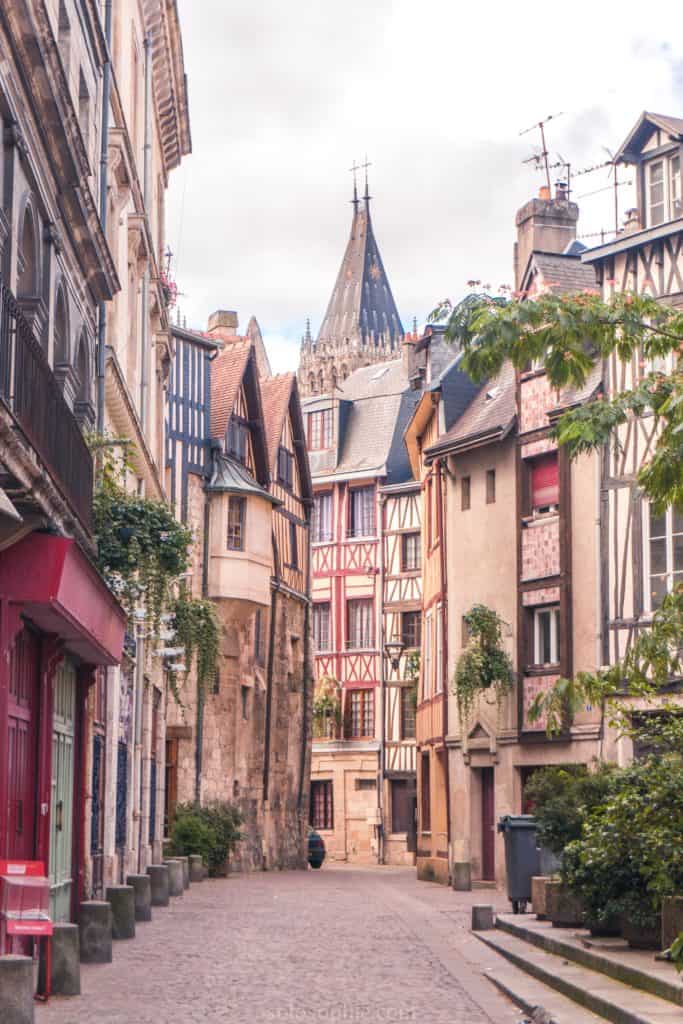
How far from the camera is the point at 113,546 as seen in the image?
15.1 meters

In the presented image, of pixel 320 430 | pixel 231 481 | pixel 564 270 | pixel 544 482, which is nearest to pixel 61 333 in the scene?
pixel 544 482

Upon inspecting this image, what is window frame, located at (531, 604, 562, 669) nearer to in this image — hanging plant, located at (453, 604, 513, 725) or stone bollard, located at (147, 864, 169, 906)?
hanging plant, located at (453, 604, 513, 725)

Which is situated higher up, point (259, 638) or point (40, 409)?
point (259, 638)

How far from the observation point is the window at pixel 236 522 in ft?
114

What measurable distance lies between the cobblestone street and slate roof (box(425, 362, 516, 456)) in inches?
371

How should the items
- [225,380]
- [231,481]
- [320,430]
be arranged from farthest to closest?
[320,430] < [225,380] < [231,481]

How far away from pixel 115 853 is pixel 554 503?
35.1 feet

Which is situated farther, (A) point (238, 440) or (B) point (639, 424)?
(A) point (238, 440)

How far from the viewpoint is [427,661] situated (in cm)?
3416

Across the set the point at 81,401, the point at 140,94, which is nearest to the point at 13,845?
the point at 81,401

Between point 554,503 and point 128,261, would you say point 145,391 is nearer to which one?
point 128,261

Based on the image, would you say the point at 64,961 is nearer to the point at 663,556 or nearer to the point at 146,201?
the point at 146,201

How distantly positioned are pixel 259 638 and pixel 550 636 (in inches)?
457

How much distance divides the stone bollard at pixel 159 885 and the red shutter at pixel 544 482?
9.59 metres
